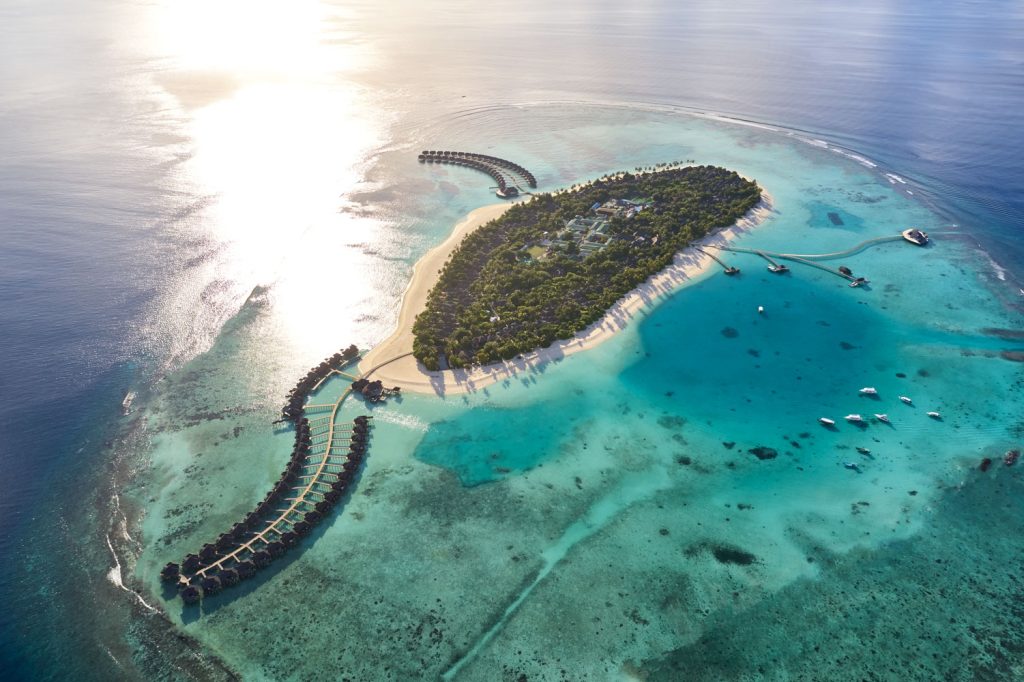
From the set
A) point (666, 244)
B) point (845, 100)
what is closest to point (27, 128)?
point (666, 244)

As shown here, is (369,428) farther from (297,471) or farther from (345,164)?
(345,164)

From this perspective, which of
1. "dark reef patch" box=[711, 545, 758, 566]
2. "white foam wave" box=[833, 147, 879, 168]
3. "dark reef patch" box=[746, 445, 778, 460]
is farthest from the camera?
"white foam wave" box=[833, 147, 879, 168]

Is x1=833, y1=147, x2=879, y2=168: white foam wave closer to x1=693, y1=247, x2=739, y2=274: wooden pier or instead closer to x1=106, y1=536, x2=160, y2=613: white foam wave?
x1=693, y1=247, x2=739, y2=274: wooden pier

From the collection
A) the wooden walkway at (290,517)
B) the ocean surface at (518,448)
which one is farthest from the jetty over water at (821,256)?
the wooden walkway at (290,517)

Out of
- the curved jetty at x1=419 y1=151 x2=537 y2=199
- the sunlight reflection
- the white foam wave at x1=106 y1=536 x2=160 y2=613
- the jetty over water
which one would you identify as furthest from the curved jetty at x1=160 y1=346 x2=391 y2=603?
the jetty over water

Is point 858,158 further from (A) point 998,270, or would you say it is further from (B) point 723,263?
(B) point 723,263

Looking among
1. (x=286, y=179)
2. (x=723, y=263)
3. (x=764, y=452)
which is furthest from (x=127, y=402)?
(x=723, y=263)
